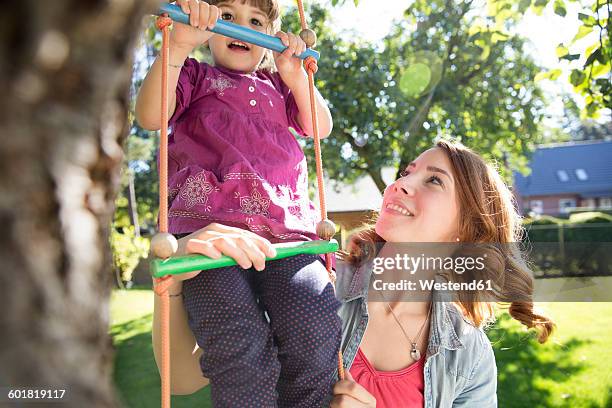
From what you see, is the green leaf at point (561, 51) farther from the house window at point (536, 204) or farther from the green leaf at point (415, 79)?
the house window at point (536, 204)

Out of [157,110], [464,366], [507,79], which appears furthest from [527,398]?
[507,79]

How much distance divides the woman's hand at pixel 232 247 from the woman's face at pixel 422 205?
0.90 m

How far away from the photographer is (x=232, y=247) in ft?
4.86

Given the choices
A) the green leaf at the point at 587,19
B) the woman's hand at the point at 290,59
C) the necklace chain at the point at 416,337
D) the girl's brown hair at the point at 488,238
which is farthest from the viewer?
the green leaf at the point at 587,19

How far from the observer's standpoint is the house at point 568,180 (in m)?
29.7

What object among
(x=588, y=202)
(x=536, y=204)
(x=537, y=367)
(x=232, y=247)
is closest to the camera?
(x=232, y=247)

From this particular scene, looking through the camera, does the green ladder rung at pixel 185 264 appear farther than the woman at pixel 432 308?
No

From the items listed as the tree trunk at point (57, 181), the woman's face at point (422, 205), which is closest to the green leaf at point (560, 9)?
the woman's face at point (422, 205)

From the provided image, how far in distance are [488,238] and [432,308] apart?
41cm

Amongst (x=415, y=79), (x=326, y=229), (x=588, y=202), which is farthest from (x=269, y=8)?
(x=588, y=202)

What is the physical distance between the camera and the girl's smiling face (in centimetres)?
201

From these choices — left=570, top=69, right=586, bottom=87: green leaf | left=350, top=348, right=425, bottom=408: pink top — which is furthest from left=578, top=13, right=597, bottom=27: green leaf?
left=350, top=348, right=425, bottom=408: pink top

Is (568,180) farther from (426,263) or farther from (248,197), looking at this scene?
(248,197)

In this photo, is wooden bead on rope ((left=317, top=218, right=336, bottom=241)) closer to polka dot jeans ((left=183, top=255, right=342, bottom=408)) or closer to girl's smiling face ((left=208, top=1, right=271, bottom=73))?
polka dot jeans ((left=183, top=255, right=342, bottom=408))
